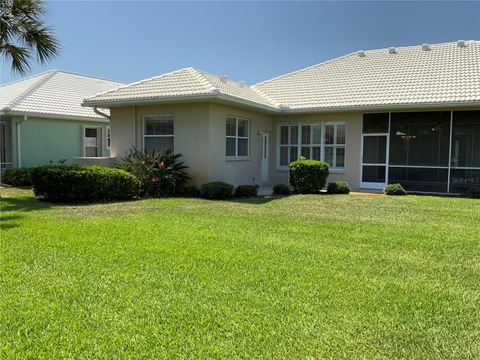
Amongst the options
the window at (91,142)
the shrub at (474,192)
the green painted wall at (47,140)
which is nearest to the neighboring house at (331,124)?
the shrub at (474,192)

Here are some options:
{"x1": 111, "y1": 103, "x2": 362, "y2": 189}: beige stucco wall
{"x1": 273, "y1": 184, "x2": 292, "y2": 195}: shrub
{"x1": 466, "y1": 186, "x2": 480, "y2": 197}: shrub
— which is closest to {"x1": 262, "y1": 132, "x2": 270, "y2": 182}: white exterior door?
{"x1": 111, "y1": 103, "x2": 362, "y2": 189}: beige stucco wall

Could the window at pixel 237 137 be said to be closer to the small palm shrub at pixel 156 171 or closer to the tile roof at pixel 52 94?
the small palm shrub at pixel 156 171

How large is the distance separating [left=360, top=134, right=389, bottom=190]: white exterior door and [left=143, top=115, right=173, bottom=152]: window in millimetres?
7791

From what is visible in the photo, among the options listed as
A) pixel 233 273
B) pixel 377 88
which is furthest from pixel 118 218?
pixel 377 88

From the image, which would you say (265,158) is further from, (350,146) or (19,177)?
(19,177)

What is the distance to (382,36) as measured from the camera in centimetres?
2236

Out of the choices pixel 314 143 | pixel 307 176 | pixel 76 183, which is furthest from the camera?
pixel 314 143

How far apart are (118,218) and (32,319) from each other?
533 centimetres

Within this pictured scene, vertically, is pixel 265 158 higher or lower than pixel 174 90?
lower

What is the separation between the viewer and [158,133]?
15484 millimetres

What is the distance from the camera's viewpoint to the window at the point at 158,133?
601 inches

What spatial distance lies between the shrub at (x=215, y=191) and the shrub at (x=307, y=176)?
10.1 feet

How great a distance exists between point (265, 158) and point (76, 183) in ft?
29.5

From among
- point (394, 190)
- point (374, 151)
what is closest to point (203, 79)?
point (374, 151)
